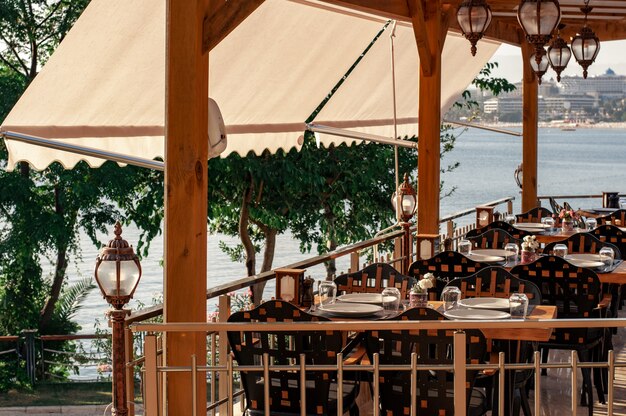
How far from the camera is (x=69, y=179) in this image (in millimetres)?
16312

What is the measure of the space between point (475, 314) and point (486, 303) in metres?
0.26

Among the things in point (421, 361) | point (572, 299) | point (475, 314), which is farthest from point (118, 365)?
point (572, 299)

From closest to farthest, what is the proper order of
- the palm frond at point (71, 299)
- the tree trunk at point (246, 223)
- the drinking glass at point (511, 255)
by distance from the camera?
the drinking glass at point (511, 255), the tree trunk at point (246, 223), the palm frond at point (71, 299)

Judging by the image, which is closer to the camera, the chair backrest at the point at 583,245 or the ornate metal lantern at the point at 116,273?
the ornate metal lantern at the point at 116,273

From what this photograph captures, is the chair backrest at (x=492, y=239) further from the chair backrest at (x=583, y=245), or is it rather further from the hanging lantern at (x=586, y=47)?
the hanging lantern at (x=586, y=47)

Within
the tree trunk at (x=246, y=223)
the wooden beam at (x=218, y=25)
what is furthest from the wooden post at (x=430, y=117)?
the tree trunk at (x=246, y=223)

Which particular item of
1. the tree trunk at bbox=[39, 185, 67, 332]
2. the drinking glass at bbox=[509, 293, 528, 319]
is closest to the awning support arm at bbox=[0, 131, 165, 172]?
the drinking glass at bbox=[509, 293, 528, 319]

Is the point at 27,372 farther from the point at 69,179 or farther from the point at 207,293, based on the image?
the point at 207,293

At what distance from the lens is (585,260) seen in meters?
6.89

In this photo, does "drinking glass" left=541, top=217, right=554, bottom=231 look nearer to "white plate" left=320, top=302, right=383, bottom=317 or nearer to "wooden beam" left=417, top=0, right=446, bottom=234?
"wooden beam" left=417, top=0, right=446, bottom=234

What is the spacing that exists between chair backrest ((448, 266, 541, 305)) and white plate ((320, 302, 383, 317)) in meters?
0.71

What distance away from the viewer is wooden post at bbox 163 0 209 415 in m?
4.91

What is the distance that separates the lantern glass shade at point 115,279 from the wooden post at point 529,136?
30.0 feet

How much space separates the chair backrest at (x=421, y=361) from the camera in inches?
166
